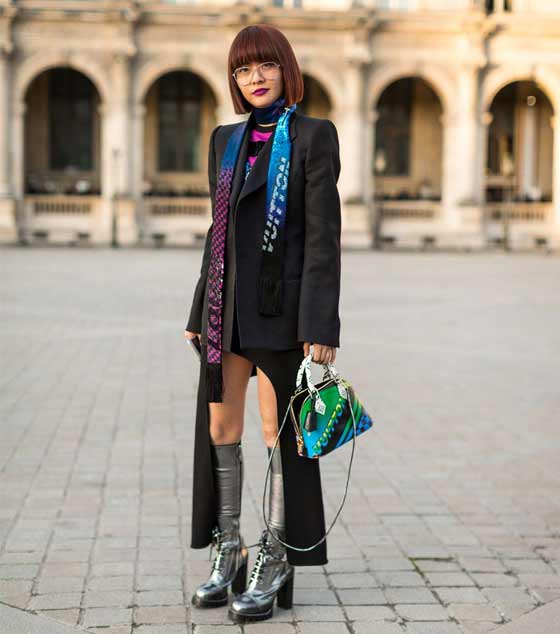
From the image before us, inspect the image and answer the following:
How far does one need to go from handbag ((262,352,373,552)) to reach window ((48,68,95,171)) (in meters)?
45.3

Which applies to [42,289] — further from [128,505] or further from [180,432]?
[128,505]

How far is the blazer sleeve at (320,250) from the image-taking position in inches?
178

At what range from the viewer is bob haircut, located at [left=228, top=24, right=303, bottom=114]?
4.61 m

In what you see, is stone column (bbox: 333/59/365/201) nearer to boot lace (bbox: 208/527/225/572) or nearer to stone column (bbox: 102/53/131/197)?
stone column (bbox: 102/53/131/197)

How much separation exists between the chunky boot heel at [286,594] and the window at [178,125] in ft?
146

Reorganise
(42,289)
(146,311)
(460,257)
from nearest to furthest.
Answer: (146,311) → (42,289) → (460,257)

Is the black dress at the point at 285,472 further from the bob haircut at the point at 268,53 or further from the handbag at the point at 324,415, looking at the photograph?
the bob haircut at the point at 268,53

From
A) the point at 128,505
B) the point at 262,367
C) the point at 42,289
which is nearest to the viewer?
the point at 262,367

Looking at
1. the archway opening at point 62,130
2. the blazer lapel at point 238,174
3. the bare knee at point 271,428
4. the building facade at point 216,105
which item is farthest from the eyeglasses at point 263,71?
the archway opening at point 62,130

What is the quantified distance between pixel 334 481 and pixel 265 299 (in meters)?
2.94

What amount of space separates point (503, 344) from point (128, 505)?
8550 millimetres

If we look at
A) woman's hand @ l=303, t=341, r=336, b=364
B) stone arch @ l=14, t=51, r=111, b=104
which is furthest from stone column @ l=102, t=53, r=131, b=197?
woman's hand @ l=303, t=341, r=336, b=364

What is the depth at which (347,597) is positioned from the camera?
501cm

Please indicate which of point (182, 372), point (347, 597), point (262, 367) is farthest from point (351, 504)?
point (182, 372)
